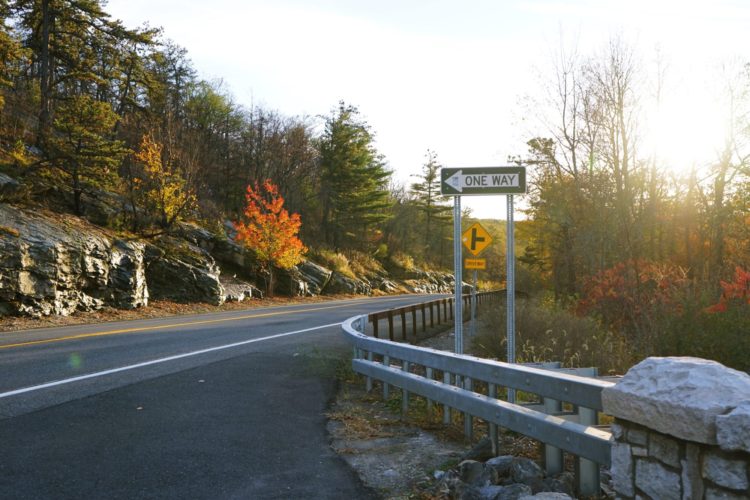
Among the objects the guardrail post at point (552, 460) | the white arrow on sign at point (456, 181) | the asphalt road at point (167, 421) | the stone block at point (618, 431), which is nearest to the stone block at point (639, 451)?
the stone block at point (618, 431)

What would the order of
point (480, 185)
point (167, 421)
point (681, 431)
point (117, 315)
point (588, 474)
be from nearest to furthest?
1. point (681, 431)
2. point (588, 474)
3. point (167, 421)
4. point (480, 185)
5. point (117, 315)

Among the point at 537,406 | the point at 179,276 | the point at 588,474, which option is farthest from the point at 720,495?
the point at 179,276

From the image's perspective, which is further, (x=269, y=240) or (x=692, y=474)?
(x=269, y=240)

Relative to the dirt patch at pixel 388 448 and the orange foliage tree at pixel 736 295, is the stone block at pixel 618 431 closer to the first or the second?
the dirt patch at pixel 388 448

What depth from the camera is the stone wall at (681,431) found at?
106 inches

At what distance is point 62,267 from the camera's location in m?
19.2

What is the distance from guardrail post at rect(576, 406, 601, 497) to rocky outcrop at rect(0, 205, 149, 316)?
17863 mm

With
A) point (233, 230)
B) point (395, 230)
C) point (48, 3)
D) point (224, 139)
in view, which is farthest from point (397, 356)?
point (395, 230)

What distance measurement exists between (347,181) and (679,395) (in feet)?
174

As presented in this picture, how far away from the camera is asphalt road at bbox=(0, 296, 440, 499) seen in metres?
4.47

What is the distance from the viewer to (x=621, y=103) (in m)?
24.8

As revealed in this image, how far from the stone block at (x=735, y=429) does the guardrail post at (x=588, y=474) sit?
52.9 inches

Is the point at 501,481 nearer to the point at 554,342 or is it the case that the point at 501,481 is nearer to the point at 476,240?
the point at 554,342

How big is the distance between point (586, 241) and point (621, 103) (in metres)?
5.89
